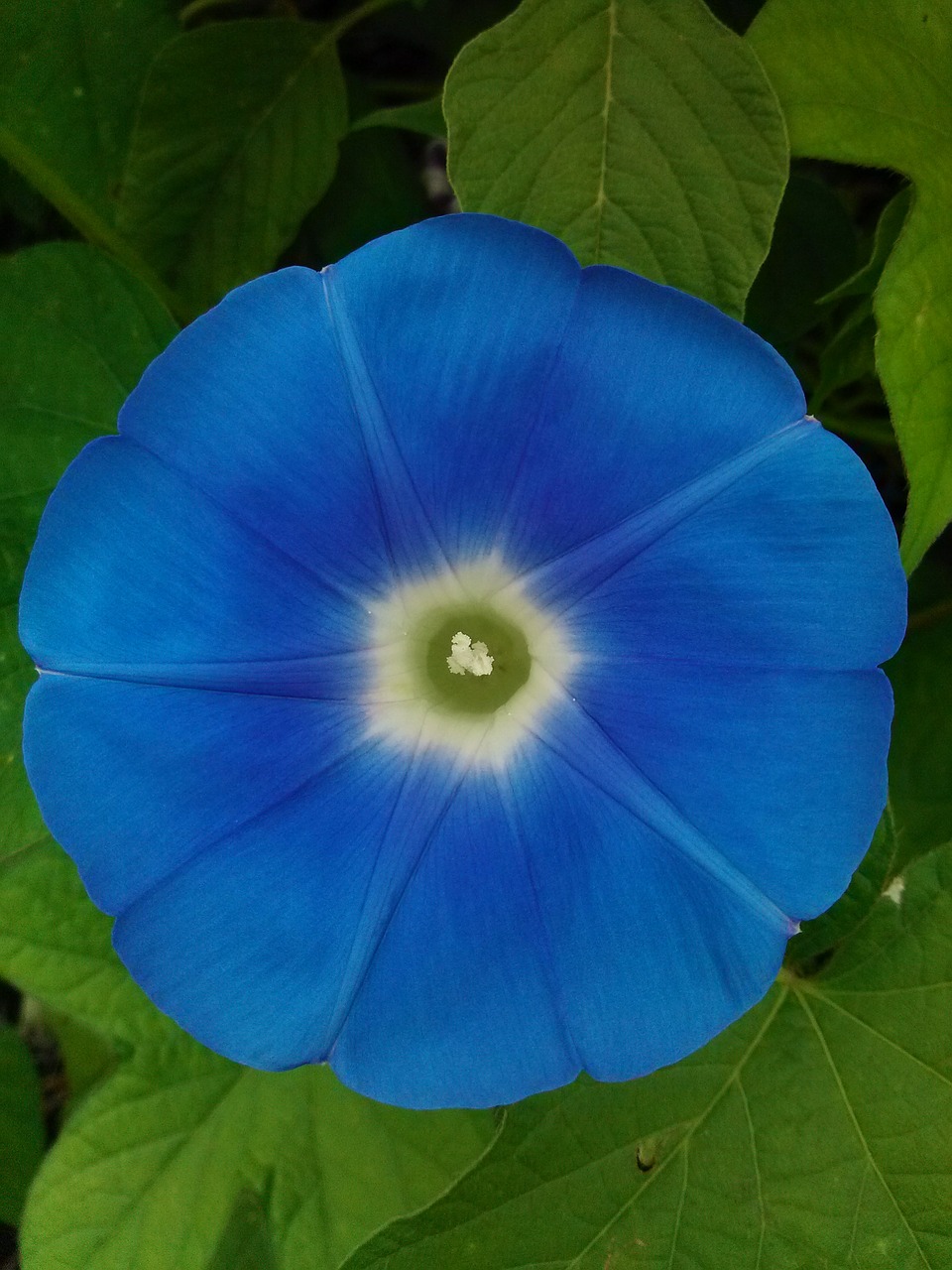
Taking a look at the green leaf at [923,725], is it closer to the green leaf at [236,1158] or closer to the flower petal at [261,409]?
the green leaf at [236,1158]

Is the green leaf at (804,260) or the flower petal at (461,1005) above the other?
the green leaf at (804,260)

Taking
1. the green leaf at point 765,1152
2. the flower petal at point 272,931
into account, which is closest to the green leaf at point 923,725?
the green leaf at point 765,1152

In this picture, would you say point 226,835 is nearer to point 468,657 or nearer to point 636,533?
point 468,657

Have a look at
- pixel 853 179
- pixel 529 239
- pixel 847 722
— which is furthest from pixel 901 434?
pixel 853 179

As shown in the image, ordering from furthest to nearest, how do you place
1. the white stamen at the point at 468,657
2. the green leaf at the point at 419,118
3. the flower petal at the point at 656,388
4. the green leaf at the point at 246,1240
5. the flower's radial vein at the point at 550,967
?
the green leaf at the point at 246,1240, the green leaf at the point at 419,118, the white stamen at the point at 468,657, the flower's radial vein at the point at 550,967, the flower petal at the point at 656,388

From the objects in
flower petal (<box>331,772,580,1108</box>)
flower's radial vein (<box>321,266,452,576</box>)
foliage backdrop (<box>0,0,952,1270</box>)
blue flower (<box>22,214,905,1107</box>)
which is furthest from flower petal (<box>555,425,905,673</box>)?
flower petal (<box>331,772,580,1108</box>)

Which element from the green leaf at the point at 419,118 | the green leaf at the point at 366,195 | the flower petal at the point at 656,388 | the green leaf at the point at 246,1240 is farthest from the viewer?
the green leaf at the point at 366,195

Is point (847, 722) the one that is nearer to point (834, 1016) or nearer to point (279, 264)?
point (834, 1016)
